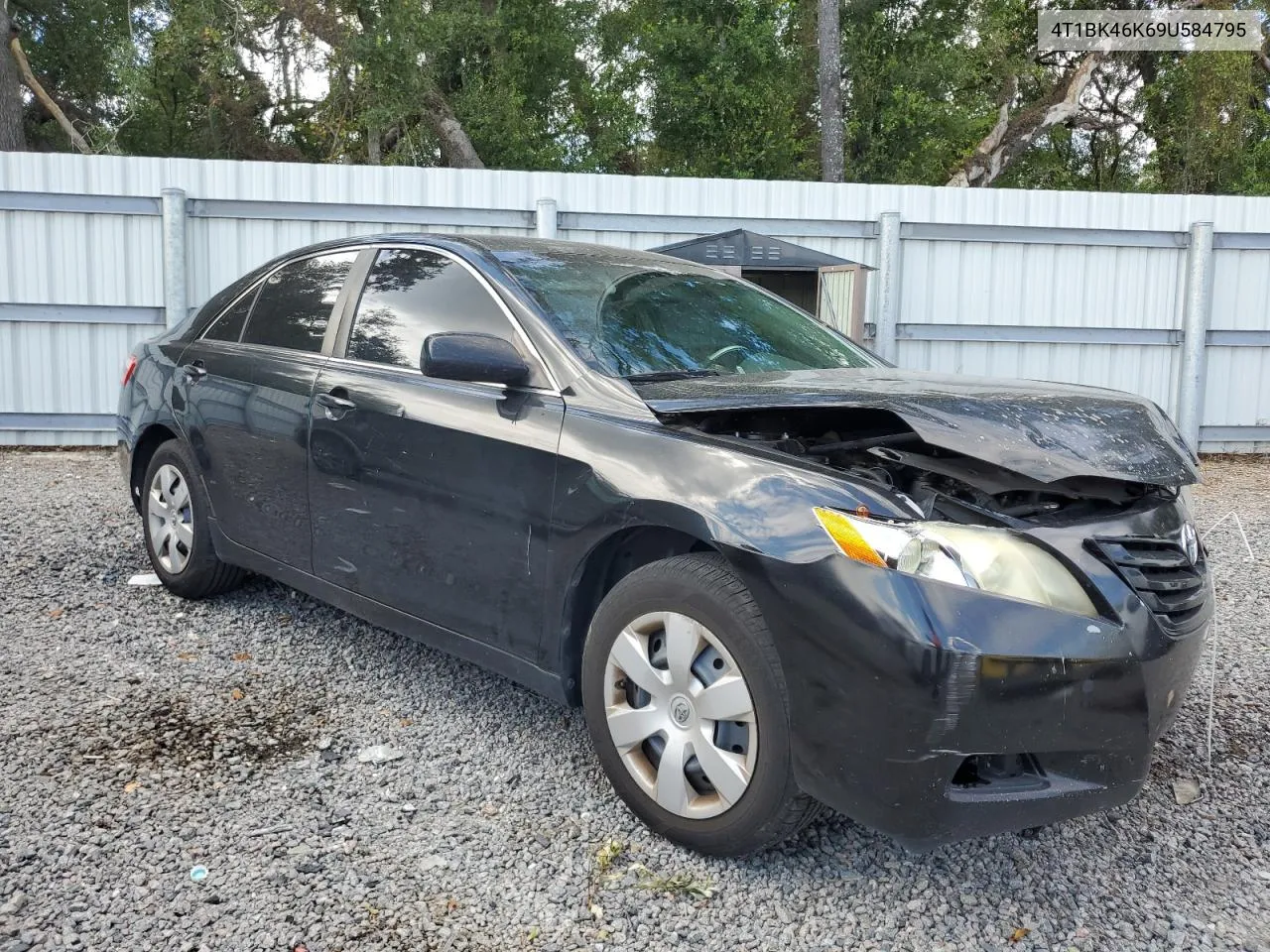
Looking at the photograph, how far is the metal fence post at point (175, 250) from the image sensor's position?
9.10m

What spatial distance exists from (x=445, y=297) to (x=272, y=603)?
199 centimetres

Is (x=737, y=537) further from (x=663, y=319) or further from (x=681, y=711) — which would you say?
(x=663, y=319)

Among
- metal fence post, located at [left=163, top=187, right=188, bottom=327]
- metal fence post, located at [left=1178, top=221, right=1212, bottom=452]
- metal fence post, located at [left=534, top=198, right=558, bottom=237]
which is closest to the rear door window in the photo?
metal fence post, located at [left=534, top=198, right=558, bottom=237]

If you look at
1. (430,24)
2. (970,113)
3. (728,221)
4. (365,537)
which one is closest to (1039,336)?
(728,221)

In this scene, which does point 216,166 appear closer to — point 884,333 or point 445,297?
point 884,333

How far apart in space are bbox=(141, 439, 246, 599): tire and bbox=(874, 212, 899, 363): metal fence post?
6.84 m

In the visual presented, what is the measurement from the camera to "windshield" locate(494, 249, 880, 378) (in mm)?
3209

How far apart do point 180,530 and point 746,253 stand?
200 inches

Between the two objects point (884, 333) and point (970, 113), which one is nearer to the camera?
point (884, 333)

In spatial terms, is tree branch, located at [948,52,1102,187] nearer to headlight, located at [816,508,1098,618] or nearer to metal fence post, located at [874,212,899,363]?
metal fence post, located at [874,212,899,363]

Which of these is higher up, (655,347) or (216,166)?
(216,166)

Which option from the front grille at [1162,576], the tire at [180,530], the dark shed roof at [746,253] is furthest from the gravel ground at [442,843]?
the dark shed roof at [746,253]

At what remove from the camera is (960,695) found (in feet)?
7.16

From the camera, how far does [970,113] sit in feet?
78.8
